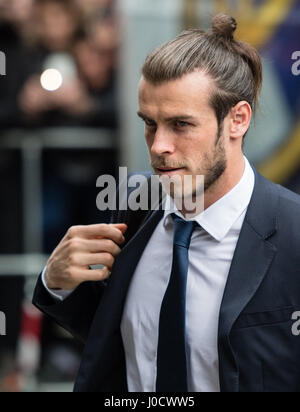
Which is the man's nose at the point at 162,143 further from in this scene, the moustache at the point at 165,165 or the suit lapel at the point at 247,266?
the suit lapel at the point at 247,266

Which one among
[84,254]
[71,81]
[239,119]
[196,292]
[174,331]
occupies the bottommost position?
[174,331]

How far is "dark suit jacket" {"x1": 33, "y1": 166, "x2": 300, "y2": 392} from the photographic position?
251 centimetres

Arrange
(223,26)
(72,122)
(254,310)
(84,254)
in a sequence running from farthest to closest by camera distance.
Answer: (72,122) → (223,26) → (84,254) → (254,310)

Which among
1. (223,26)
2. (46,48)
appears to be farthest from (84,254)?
Answer: (46,48)

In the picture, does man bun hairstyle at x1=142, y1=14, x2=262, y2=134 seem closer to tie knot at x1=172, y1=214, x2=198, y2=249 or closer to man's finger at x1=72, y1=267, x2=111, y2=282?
tie knot at x1=172, y1=214, x2=198, y2=249

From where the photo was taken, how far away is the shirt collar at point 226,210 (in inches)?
108

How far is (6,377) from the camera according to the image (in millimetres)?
6398

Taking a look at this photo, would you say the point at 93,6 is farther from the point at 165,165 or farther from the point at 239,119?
the point at 165,165

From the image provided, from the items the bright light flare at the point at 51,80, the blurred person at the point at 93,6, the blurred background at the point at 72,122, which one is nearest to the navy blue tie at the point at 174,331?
the blurred background at the point at 72,122

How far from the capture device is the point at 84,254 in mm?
2742

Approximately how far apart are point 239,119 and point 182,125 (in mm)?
270

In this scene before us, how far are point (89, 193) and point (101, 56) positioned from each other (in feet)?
3.77

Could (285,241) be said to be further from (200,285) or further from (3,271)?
(3,271)

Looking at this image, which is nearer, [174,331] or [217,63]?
[174,331]
